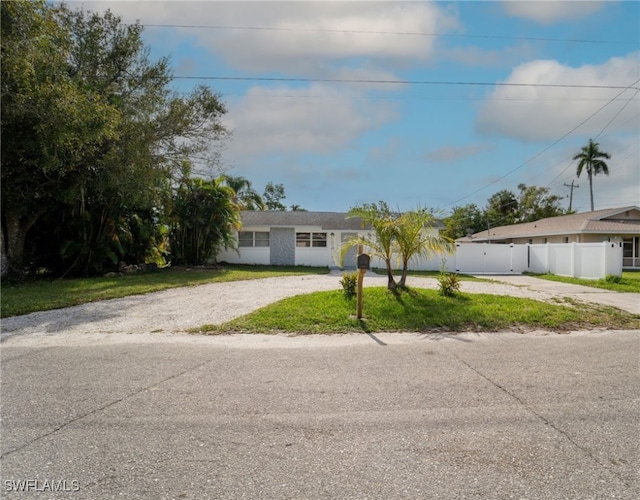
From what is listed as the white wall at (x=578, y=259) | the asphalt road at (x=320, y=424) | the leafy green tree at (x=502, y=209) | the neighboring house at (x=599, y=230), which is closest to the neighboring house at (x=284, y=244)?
the white wall at (x=578, y=259)

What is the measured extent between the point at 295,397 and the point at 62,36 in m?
14.7

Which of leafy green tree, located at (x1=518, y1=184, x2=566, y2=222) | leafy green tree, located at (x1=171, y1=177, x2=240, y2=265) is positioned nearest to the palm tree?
leafy green tree, located at (x1=518, y1=184, x2=566, y2=222)

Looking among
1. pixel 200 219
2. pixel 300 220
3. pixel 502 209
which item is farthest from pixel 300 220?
pixel 502 209

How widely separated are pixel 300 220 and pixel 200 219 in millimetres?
6669

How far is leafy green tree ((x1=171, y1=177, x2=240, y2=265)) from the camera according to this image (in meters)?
21.2

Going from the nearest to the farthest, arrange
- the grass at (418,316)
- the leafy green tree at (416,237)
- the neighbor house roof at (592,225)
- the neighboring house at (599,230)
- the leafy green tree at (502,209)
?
the grass at (418,316), the leafy green tree at (416,237), the neighbor house roof at (592,225), the neighboring house at (599,230), the leafy green tree at (502,209)

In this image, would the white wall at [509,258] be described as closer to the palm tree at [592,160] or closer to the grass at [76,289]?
the grass at [76,289]

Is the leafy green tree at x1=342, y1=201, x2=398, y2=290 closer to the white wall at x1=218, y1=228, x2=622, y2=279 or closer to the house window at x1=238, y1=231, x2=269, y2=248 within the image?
the white wall at x1=218, y1=228, x2=622, y2=279

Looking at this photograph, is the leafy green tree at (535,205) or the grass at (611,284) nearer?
the grass at (611,284)

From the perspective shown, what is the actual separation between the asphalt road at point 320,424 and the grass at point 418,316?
1.63 m

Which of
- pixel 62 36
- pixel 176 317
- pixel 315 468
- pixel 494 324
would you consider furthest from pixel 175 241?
pixel 315 468

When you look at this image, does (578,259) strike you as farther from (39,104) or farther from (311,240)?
(39,104)

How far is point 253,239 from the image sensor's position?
25234mm

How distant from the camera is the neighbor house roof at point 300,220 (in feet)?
81.0
